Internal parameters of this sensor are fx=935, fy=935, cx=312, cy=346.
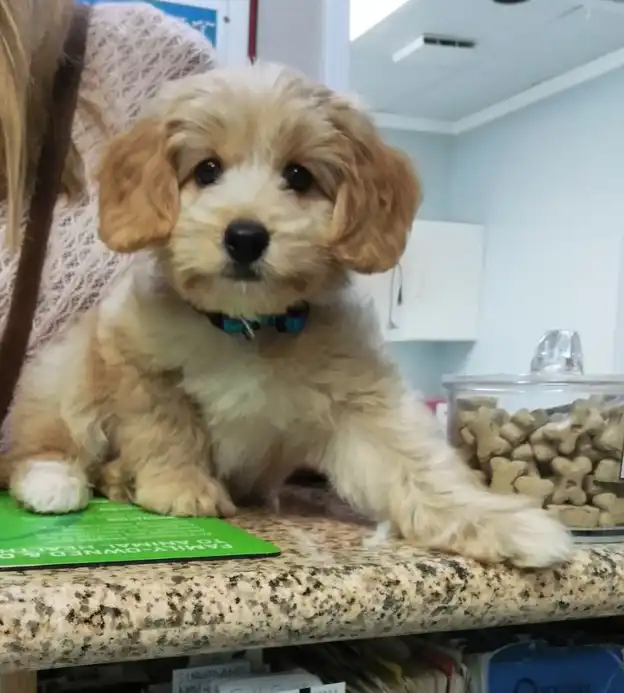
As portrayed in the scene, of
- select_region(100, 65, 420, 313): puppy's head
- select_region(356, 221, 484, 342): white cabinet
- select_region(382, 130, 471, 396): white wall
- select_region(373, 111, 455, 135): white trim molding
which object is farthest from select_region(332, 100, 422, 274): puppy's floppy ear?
select_region(382, 130, 471, 396): white wall

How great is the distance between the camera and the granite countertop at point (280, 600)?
51 cm

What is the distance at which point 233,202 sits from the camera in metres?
0.73

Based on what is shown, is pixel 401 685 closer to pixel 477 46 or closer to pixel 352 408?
pixel 352 408

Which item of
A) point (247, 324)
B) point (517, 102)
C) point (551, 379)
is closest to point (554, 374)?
point (551, 379)

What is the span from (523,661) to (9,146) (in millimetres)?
575

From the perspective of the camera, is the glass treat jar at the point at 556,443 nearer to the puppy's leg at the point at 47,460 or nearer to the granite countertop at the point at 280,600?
the granite countertop at the point at 280,600

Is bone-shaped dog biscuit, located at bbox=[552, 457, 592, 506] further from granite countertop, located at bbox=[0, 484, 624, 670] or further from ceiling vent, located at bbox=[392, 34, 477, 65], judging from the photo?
ceiling vent, located at bbox=[392, 34, 477, 65]

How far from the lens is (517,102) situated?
13.3 feet

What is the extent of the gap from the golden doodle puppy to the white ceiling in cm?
245

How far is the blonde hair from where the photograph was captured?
0.75m

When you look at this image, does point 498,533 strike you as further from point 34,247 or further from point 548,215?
point 548,215

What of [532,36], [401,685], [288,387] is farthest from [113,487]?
[532,36]

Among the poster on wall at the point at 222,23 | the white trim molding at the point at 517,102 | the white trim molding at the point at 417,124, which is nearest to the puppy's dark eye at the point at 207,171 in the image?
the poster on wall at the point at 222,23

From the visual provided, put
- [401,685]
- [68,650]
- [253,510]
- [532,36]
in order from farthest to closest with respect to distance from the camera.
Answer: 1. [532,36]
2. [253,510]
3. [401,685]
4. [68,650]
